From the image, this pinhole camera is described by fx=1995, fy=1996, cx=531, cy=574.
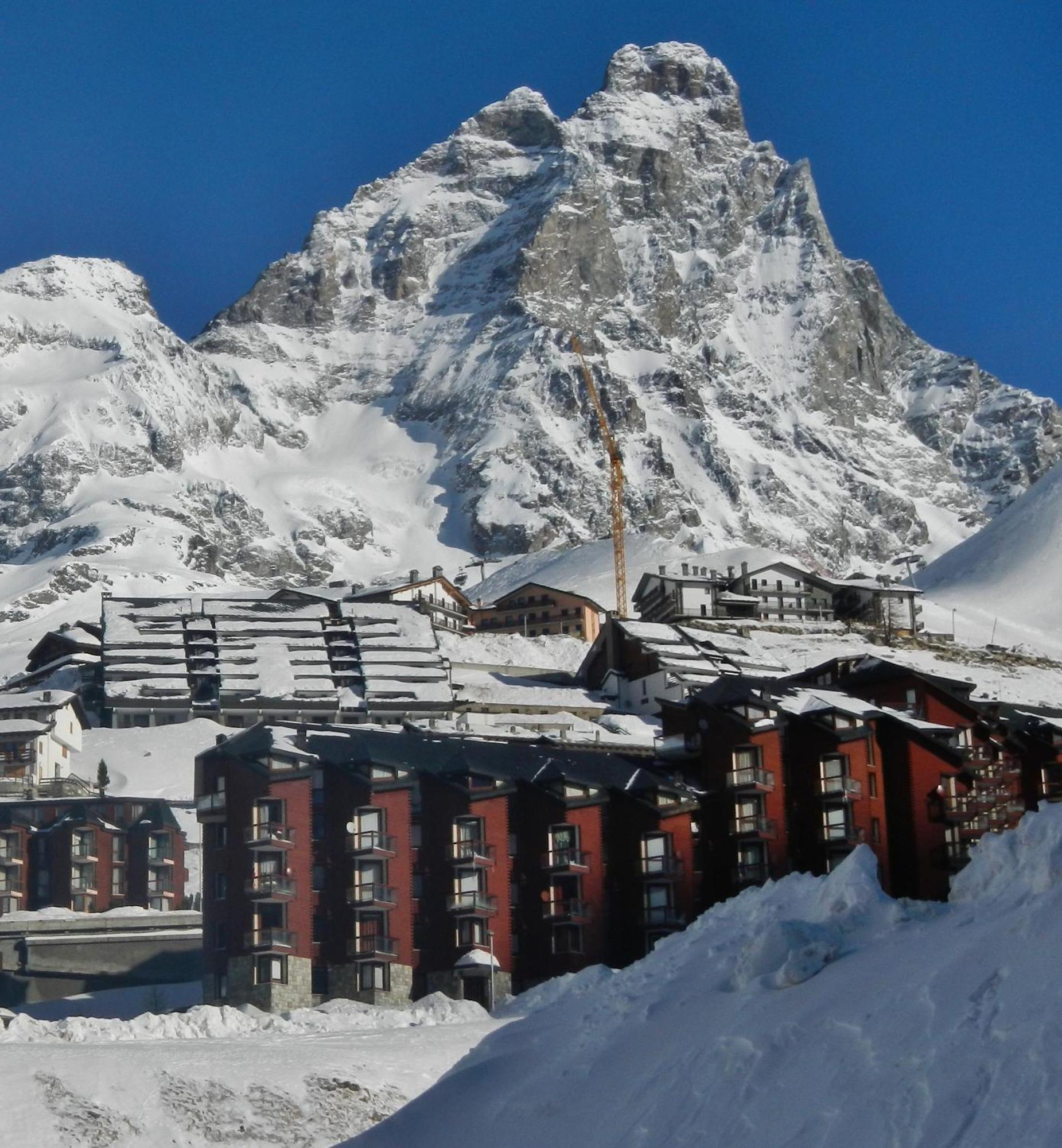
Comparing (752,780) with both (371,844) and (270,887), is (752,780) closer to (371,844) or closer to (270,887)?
(371,844)

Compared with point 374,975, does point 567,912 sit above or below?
above

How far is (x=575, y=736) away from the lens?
113m

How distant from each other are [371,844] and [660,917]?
1114cm

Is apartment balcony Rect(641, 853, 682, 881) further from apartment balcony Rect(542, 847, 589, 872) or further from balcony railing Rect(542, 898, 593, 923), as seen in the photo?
balcony railing Rect(542, 898, 593, 923)

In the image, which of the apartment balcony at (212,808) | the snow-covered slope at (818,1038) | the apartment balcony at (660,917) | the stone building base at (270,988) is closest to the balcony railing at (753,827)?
the apartment balcony at (660,917)

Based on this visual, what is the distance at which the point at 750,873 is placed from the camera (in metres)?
77.7

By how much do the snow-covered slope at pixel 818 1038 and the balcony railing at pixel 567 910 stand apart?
2010cm

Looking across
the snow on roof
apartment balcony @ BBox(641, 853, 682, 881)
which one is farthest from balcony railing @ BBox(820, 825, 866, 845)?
the snow on roof

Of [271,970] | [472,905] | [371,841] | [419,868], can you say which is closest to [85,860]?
[371,841]

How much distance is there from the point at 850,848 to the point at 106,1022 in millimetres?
31866

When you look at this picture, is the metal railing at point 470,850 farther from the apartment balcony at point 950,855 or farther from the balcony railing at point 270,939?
the apartment balcony at point 950,855

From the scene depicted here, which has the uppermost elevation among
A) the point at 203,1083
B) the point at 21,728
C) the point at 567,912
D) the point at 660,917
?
the point at 21,728

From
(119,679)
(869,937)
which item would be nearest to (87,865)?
(119,679)

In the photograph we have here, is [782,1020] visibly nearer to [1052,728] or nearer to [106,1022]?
[106,1022]
